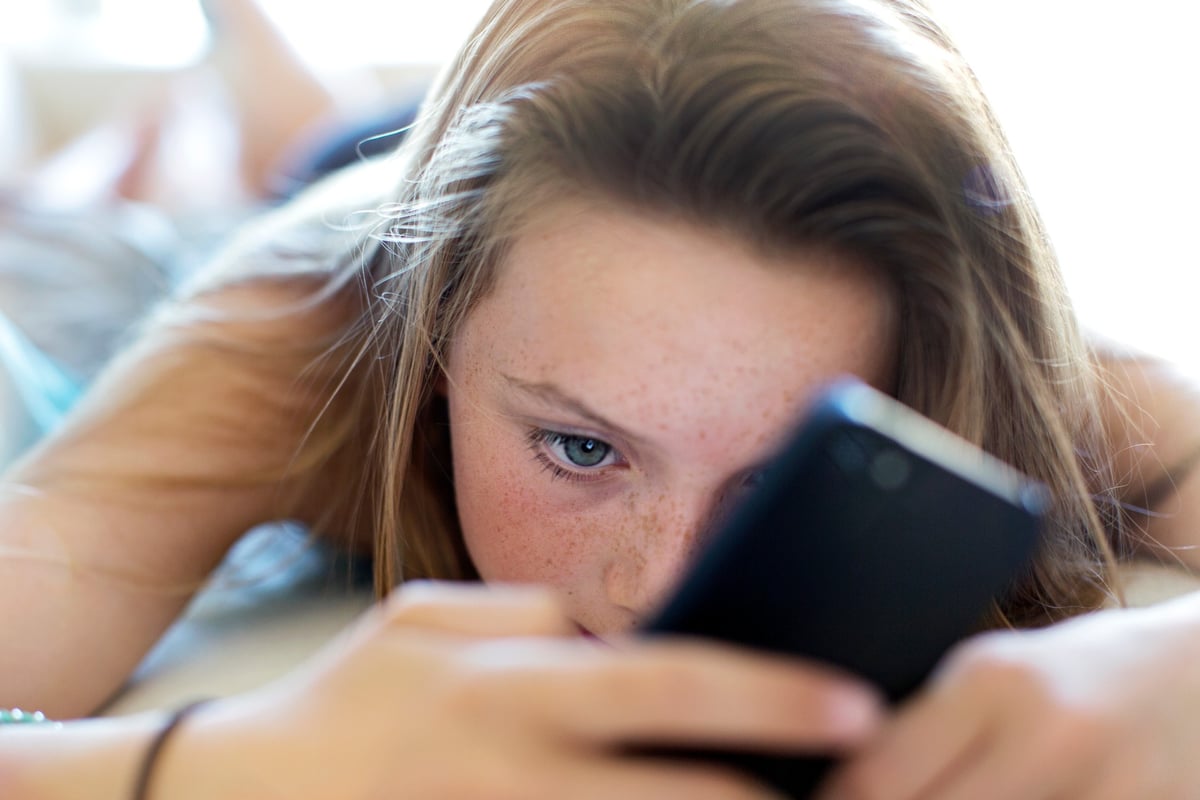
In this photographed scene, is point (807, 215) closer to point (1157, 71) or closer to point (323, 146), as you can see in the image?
point (323, 146)

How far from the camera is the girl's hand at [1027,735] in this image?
351mm

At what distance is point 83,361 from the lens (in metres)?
1.19

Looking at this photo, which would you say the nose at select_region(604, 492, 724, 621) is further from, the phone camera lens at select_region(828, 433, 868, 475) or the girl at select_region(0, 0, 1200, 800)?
the phone camera lens at select_region(828, 433, 868, 475)

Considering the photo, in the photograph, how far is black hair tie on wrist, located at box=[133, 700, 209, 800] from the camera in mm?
425

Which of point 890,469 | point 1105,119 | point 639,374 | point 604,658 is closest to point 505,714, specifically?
point 604,658

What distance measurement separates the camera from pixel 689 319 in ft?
1.81

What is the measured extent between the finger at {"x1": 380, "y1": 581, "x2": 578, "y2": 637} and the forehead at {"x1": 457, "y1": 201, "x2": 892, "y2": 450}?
0.20 metres

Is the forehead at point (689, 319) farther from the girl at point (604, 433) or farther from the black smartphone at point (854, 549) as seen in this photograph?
the black smartphone at point (854, 549)

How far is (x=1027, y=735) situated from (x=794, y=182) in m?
0.30

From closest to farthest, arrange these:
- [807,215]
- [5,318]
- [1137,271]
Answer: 1. [807,215]
2. [5,318]
3. [1137,271]

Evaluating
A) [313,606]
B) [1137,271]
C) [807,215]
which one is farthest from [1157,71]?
[313,606]

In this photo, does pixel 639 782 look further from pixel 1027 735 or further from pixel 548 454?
pixel 548 454

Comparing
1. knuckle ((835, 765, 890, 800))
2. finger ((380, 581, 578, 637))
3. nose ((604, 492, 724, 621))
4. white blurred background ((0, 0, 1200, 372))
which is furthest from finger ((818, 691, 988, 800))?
white blurred background ((0, 0, 1200, 372))

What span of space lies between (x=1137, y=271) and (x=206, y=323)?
1098 millimetres
